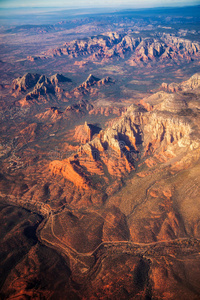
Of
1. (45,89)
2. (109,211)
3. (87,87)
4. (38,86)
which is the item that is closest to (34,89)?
(38,86)

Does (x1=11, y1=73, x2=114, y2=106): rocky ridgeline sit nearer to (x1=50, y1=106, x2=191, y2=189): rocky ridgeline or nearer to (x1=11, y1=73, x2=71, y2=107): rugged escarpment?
(x1=11, y1=73, x2=71, y2=107): rugged escarpment

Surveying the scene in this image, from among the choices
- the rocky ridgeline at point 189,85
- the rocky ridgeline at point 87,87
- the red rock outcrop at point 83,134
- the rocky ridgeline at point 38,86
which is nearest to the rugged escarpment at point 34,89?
the rocky ridgeline at point 38,86

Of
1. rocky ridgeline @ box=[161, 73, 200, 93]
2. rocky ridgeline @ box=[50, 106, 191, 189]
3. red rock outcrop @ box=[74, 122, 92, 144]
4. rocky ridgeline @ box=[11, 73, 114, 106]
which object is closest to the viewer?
rocky ridgeline @ box=[50, 106, 191, 189]

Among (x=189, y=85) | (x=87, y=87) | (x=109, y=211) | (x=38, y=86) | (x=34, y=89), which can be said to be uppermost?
(x=38, y=86)

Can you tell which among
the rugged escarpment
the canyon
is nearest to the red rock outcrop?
the canyon

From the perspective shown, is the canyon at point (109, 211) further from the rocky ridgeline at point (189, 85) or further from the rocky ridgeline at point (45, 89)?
the rocky ridgeline at point (45, 89)

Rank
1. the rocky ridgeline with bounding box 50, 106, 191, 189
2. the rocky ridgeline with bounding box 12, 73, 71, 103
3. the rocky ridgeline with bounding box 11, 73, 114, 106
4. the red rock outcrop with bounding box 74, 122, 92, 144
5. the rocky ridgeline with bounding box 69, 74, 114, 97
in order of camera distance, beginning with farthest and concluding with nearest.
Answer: the rocky ridgeline with bounding box 69, 74, 114, 97, the rocky ridgeline with bounding box 12, 73, 71, 103, the rocky ridgeline with bounding box 11, 73, 114, 106, the red rock outcrop with bounding box 74, 122, 92, 144, the rocky ridgeline with bounding box 50, 106, 191, 189

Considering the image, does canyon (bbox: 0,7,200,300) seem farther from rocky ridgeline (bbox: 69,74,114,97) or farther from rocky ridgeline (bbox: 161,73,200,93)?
rocky ridgeline (bbox: 69,74,114,97)

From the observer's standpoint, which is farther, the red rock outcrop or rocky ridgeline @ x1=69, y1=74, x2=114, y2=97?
rocky ridgeline @ x1=69, y1=74, x2=114, y2=97

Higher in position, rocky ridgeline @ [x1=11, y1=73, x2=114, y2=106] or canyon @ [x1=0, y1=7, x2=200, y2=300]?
rocky ridgeline @ [x1=11, y1=73, x2=114, y2=106]

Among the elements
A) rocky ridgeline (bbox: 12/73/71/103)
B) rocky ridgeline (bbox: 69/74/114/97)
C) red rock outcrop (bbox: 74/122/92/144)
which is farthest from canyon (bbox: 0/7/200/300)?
rocky ridgeline (bbox: 12/73/71/103)

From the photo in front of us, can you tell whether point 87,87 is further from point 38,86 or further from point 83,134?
point 83,134
